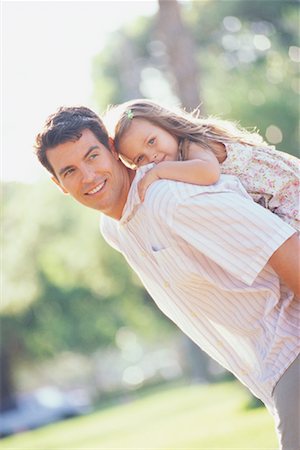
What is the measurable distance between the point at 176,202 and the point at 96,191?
1.86ft

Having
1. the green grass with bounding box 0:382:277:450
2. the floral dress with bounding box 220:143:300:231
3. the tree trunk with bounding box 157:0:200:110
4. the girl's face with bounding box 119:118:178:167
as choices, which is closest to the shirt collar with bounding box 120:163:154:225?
the girl's face with bounding box 119:118:178:167

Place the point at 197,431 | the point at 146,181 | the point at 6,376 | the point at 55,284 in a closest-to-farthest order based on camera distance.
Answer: the point at 146,181, the point at 197,431, the point at 55,284, the point at 6,376

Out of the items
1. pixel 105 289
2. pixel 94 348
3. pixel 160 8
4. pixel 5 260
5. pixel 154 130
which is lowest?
pixel 94 348

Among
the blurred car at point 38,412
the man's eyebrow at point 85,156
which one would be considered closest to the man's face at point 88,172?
the man's eyebrow at point 85,156

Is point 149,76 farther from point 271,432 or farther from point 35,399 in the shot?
point 271,432

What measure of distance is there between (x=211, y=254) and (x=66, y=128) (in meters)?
0.90

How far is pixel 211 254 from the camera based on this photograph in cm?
392

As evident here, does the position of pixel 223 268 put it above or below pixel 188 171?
below

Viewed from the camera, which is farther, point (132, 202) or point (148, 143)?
point (148, 143)

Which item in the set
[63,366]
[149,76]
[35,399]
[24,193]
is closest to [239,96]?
[149,76]

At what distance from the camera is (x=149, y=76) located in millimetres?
30391

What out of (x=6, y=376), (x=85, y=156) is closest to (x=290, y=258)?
(x=85, y=156)

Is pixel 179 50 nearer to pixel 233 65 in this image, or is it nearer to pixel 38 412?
pixel 233 65

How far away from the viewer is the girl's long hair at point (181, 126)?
4.58m
